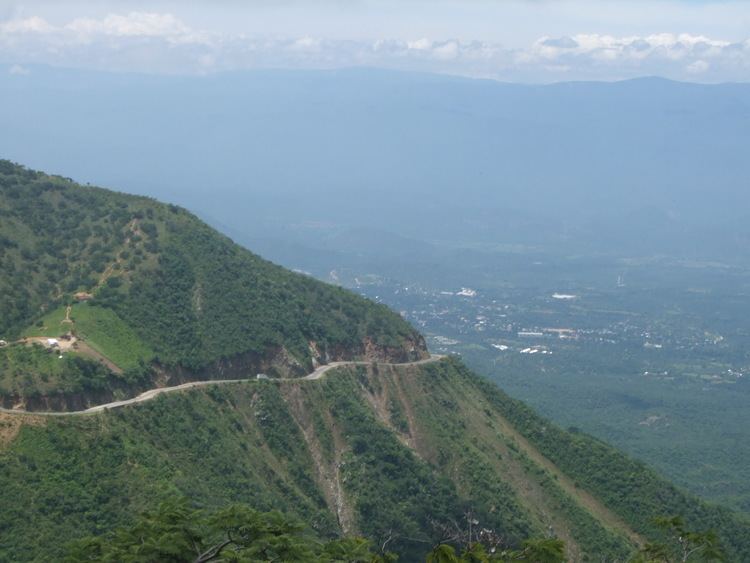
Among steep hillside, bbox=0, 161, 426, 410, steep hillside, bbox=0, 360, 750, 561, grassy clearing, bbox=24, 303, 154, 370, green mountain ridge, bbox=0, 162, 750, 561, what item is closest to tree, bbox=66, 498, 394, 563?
steep hillside, bbox=0, 360, 750, 561

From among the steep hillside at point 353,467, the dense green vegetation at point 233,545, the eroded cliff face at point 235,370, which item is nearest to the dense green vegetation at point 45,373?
the eroded cliff face at point 235,370

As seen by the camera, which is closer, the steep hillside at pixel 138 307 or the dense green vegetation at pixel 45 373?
the dense green vegetation at pixel 45 373

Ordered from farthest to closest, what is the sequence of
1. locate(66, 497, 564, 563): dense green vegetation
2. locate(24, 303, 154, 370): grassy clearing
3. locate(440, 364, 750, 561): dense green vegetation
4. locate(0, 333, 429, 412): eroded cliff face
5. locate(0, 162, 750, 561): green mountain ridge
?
1. locate(440, 364, 750, 561): dense green vegetation
2. locate(24, 303, 154, 370): grassy clearing
3. locate(0, 333, 429, 412): eroded cliff face
4. locate(0, 162, 750, 561): green mountain ridge
5. locate(66, 497, 564, 563): dense green vegetation

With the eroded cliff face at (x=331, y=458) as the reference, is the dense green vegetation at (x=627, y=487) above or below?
below

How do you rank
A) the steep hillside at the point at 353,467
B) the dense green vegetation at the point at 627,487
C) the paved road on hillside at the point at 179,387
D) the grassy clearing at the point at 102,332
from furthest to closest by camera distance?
1. the dense green vegetation at the point at 627,487
2. the grassy clearing at the point at 102,332
3. the paved road on hillside at the point at 179,387
4. the steep hillside at the point at 353,467

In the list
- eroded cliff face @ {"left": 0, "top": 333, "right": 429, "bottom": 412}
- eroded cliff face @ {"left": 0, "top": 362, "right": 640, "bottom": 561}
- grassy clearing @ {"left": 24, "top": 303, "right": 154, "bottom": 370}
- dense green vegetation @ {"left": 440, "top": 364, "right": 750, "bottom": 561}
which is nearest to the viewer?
eroded cliff face @ {"left": 0, "top": 362, "right": 640, "bottom": 561}

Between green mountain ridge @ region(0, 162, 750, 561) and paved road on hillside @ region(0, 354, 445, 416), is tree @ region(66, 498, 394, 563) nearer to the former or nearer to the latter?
green mountain ridge @ region(0, 162, 750, 561)

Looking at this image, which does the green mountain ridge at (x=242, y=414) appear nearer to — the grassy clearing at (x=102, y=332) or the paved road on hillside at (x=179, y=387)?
the grassy clearing at (x=102, y=332)
